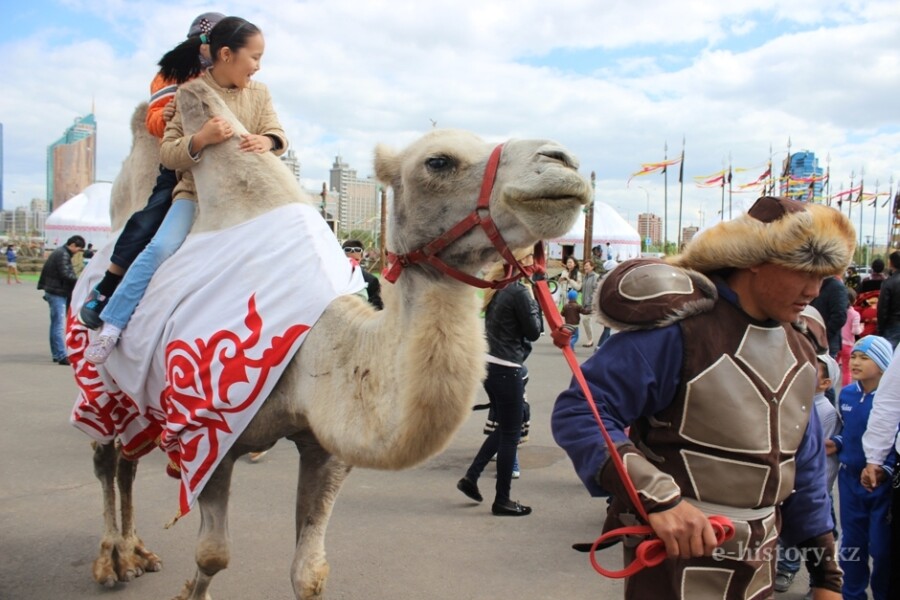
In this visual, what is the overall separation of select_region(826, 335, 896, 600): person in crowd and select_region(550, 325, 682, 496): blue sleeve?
2.16 m

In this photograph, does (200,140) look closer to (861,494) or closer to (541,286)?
(541,286)

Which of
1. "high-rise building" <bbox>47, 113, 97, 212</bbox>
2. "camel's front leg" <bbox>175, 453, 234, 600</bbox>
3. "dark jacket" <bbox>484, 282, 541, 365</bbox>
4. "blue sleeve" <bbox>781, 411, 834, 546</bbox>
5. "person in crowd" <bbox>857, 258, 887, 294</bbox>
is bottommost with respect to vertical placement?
"camel's front leg" <bbox>175, 453, 234, 600</bbox>

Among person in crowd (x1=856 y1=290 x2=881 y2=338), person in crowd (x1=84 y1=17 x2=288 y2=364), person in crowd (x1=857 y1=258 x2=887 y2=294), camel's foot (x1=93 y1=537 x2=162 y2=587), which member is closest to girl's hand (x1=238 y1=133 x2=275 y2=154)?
person in crowd (x1=84 y1=17 x2=288 y2=364)

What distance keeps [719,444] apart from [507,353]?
3.46 metres

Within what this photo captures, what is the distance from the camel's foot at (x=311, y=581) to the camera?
123 inches

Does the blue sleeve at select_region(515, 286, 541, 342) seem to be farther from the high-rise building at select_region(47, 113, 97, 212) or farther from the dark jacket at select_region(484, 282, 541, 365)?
the high-rise building at select_region(47, 113, 97, 212)

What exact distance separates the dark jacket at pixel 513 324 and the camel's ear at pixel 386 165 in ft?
9.17

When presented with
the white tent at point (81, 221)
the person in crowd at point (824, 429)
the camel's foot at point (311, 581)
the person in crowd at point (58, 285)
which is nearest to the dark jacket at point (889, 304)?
the person in crowd at point (824, 429)

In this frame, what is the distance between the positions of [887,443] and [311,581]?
2748mm

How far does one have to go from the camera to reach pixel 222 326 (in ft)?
9.94

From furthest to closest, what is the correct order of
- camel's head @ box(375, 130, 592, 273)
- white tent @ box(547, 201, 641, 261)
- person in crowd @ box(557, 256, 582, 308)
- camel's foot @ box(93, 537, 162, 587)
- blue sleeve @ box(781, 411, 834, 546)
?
white tent @ box(547, 201, 641, 261) < person in crowd @ box(557, 256, 582, 308) < camel's foot @ box(93, 537, 162, 587) < blue sleeve @ box(781, 411, 834, 546) < camel's head @ box(375, 130, 592, 273)

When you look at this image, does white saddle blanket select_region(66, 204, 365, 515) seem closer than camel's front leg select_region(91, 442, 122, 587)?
Yes

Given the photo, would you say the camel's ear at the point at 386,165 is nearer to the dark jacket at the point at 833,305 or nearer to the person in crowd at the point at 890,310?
the dark jacket at the point at 833,305

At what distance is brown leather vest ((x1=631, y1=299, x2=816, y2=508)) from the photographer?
6.91 feet
